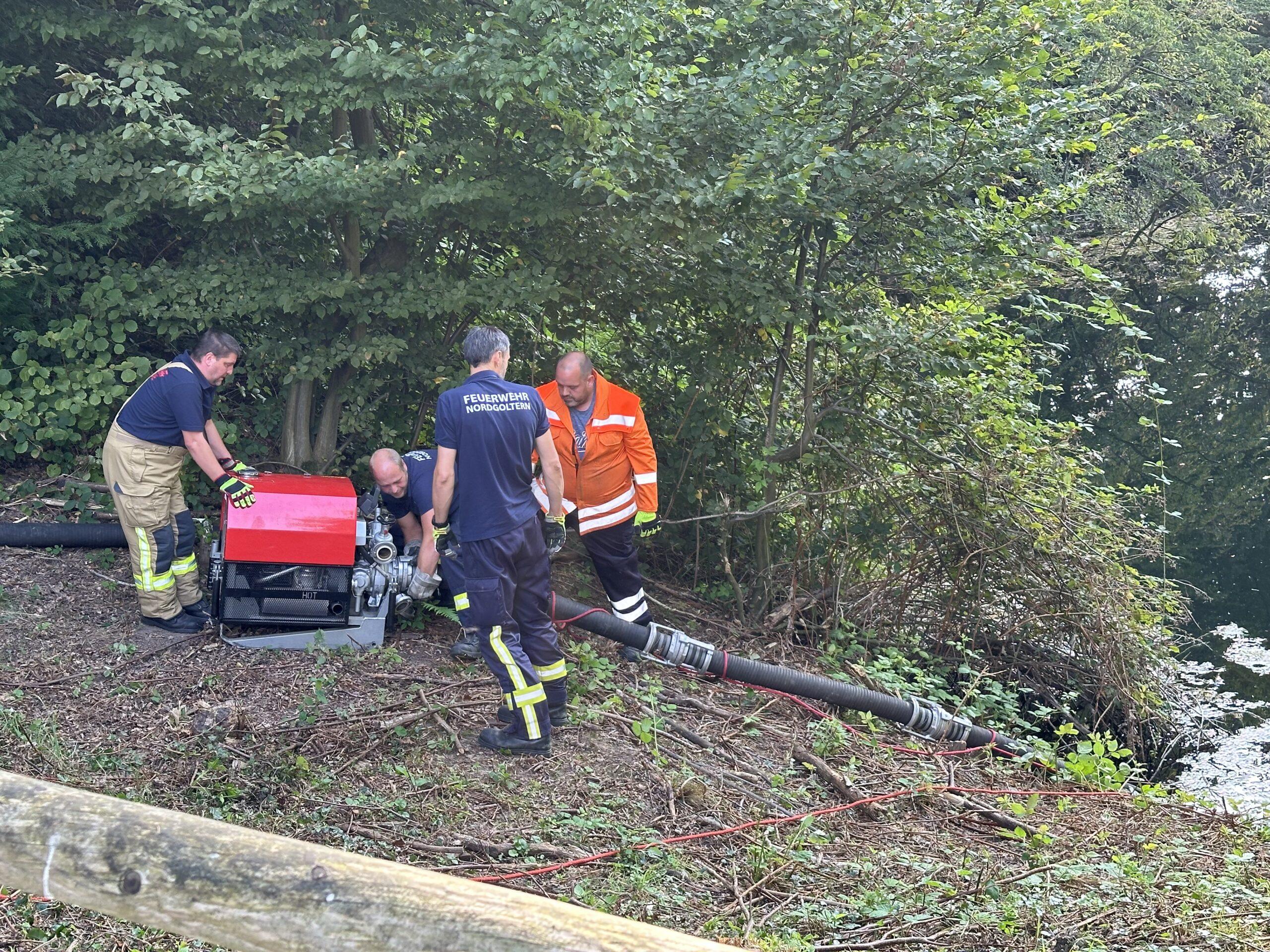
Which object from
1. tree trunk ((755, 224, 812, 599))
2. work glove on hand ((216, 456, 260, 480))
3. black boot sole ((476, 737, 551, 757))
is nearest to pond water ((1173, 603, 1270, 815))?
tree trunk ((755, 224, 812, 599))

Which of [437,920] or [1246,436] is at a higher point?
[437,920]

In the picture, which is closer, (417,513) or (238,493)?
(238,493)

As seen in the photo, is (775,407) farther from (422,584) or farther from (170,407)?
(170,407)

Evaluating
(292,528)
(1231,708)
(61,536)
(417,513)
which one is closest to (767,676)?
(417,513)

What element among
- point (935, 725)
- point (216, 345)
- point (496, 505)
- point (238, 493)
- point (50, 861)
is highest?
point (216, 345)

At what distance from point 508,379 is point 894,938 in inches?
196

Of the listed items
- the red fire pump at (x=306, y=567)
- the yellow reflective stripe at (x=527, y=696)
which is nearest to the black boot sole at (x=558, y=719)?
the yellow reflective stripe at (x=527, y=696)

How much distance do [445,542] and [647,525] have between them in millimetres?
2162

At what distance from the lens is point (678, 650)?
6418 mm

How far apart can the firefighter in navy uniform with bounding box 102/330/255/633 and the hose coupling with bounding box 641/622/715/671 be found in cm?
245

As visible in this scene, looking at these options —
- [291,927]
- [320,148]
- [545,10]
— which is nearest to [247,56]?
[320,148]

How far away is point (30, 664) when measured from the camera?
5.31m

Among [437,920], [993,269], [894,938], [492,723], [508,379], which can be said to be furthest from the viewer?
[508,379]

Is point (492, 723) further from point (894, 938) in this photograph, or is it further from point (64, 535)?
point (64, 535)
